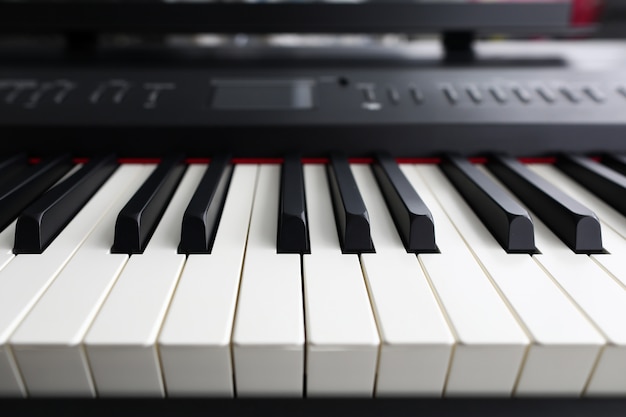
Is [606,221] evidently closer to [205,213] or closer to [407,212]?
[407,212]

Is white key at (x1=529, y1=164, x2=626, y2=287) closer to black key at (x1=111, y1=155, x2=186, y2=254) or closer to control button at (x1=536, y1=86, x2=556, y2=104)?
control button at (x1=536, y1=86, x2=556, y2=104)

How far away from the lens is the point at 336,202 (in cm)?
58

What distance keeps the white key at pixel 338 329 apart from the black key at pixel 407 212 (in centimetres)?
7

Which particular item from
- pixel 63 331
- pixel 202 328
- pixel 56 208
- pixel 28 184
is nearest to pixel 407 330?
pixel 202 328

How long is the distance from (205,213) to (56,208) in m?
0.17

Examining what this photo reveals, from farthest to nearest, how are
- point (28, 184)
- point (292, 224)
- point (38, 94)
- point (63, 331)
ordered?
point (38, 94) < point (28, 184) < point (292, 224) < point (63, 331)

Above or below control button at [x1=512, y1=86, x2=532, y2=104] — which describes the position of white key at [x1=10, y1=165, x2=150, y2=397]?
below

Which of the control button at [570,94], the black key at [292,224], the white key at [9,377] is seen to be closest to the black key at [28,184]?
the white key at [9,377]

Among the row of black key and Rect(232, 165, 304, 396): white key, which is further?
the row of black key

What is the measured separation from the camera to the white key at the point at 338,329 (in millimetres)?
365

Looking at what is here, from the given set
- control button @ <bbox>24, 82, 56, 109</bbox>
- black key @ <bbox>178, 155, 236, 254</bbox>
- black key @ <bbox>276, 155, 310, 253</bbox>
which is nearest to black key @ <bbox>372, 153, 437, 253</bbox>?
black key @ <bbox>276, 155, 310, 253</bbox>

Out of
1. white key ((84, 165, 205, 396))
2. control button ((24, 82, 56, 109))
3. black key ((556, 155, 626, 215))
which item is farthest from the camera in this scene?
control button ((24, 82, 56, 109))

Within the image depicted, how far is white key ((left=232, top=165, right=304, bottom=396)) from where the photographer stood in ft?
1.20

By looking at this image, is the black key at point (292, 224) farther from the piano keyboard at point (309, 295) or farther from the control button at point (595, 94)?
the control button at point (595, 94)
